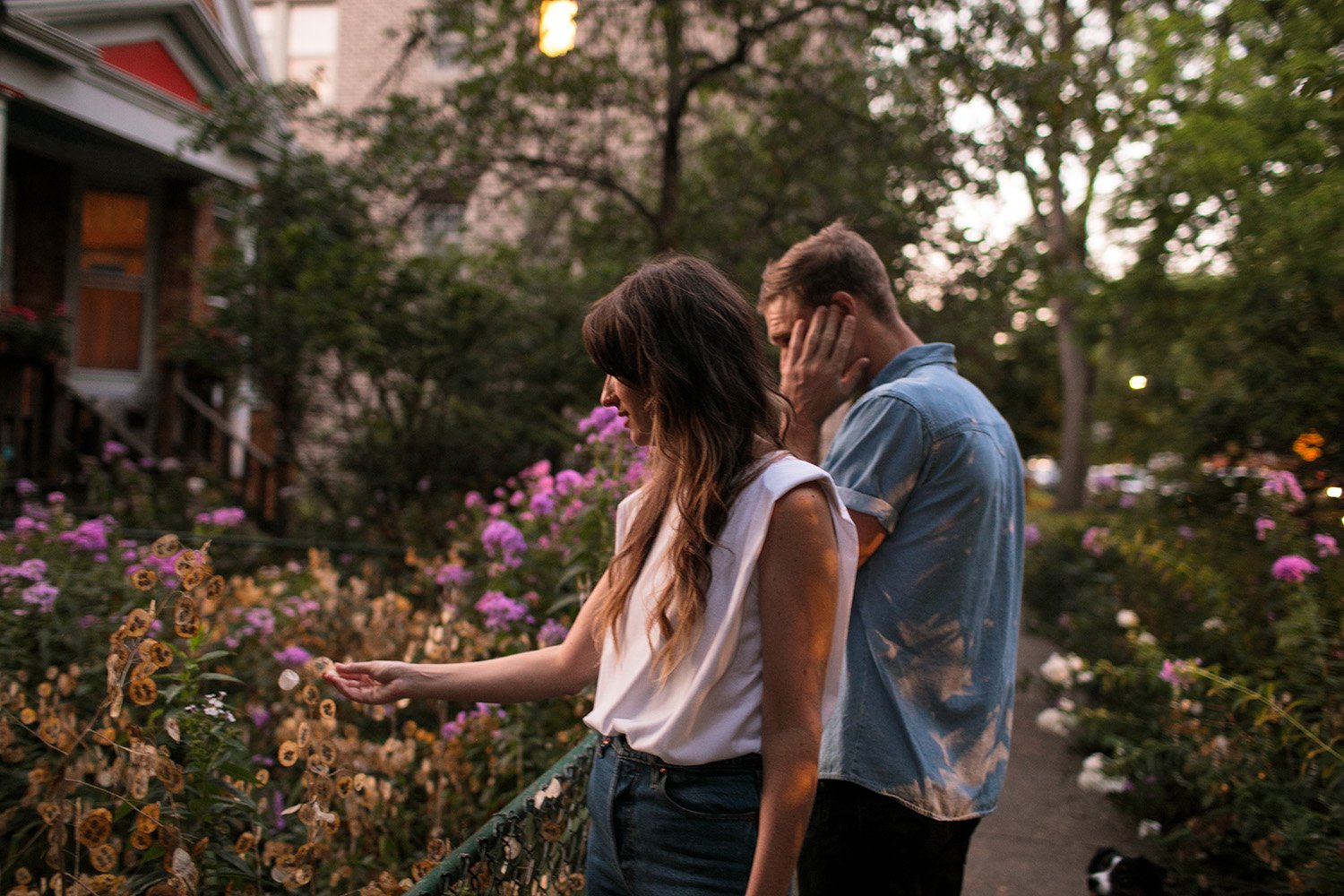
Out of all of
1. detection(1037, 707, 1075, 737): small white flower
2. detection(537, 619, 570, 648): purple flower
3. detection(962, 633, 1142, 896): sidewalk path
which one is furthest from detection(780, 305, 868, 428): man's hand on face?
detection(1037, 707, 1075, 737): small white flower

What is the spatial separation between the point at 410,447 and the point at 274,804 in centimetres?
616

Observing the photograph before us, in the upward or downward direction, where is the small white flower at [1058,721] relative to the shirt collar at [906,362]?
downward

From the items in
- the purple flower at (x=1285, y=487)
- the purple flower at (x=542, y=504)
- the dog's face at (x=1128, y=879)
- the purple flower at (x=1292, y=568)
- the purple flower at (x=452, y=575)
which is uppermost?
the purple flower at (x=1285, y=487)

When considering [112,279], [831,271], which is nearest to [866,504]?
[831,271]

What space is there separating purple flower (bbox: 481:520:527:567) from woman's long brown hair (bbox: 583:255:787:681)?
2.30 meters

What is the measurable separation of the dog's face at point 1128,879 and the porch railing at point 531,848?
1.76 m

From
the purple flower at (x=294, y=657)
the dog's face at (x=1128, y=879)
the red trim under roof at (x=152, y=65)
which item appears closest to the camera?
the dog's face at (x=1128, y=879)

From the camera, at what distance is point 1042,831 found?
4688 mm

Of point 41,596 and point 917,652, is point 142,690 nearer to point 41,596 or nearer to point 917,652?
point 917,652

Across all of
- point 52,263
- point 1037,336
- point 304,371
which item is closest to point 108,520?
point 304,371

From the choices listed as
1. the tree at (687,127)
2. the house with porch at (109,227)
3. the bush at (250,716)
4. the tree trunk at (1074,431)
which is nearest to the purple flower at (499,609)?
the bush at (250,716)

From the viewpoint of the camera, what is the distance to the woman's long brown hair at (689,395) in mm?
1517

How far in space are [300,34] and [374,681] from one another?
19756 millimetres

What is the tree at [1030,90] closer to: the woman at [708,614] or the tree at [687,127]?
the tree at [687,127]
